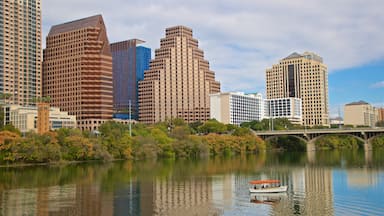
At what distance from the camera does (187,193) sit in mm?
55031

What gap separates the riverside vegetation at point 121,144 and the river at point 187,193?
18961mm

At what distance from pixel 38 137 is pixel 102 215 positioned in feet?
212

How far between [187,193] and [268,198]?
30.0 ft

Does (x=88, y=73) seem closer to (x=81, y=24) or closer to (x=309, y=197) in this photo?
(x=81, y=24)

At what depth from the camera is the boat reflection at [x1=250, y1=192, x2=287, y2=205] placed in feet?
162

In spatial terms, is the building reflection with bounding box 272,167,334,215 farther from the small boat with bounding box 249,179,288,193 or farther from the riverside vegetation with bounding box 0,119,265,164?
the riverside vegetation with bounding box 0,119,265,164

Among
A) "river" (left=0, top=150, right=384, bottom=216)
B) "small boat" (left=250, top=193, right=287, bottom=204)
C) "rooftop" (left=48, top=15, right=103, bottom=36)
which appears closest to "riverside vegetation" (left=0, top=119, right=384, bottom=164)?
"river" (left=0, top=150, right=384, bottom=216)

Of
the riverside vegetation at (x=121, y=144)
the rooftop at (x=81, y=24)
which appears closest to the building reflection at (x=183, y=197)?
the riverside vegetation at (x=121, y=144)

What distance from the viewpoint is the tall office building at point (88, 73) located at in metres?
181

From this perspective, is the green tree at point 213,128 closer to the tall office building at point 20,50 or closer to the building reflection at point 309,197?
the tall office building at point 20,50

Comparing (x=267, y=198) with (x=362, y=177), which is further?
(x=362, y=177)

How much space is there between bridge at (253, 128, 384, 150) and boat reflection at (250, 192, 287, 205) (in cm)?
10672

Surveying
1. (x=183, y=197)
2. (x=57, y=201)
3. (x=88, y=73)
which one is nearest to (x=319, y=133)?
(x=88, y=73)

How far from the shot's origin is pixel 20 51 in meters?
189
